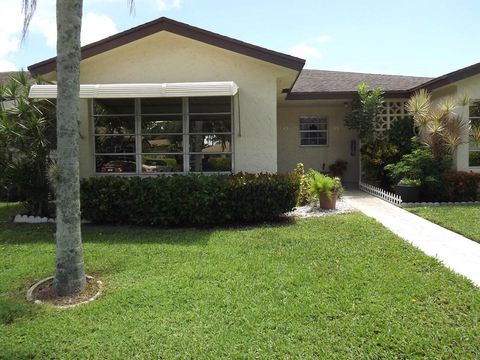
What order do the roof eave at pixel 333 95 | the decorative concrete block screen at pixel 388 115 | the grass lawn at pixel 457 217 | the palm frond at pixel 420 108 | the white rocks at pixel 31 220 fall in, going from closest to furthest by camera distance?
the grass lawn at pixel 457 217, the white rocks at pixel 31 220, the palm frond at pixel 420 108, the roof eave at pixel 333 95, the decorative concrete block screen at pixel 388 115

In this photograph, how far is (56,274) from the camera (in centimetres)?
568

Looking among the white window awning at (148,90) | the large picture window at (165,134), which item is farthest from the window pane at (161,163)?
the white window awning at (148,90)

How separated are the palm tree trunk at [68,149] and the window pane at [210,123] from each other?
579cm

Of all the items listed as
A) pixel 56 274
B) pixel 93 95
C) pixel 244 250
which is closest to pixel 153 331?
pixel 56 274

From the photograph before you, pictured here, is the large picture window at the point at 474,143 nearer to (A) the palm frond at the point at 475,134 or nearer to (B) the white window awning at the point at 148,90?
(A) the palm frond at the point at 475,134

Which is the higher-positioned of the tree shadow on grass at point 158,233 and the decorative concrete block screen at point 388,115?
the decorative concrete block screen at point 388,115

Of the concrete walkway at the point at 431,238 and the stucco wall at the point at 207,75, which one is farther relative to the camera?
the stucco wall at the point at 207,75

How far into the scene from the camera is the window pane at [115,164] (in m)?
11.6

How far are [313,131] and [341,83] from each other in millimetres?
2380

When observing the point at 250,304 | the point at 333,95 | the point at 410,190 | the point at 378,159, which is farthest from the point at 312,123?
the point at 250,304

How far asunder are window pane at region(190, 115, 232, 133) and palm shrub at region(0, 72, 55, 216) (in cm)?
353

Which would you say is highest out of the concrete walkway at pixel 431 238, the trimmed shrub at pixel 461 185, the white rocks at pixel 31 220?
the trimmed shrub at pixel 461 185

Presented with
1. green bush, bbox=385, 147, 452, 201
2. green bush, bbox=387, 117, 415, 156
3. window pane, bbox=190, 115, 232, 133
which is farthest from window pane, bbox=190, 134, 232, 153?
green bush, bbox=387, 117, 415, 156

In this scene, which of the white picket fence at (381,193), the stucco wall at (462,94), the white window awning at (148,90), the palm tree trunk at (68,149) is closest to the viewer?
the palm tree trunk at (68,149)
